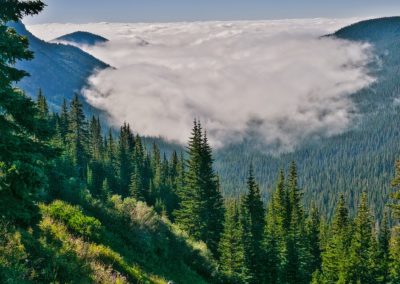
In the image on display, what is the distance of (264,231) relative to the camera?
5716 centimetres

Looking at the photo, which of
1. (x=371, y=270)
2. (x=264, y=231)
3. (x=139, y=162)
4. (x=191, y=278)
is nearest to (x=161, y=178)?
(x=139, y=162)

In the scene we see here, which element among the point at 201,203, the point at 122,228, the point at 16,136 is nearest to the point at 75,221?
the point at 16,136

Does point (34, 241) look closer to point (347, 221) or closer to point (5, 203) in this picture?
point (5, 203)

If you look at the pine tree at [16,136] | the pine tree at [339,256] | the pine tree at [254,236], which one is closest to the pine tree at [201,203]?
the pine tree at [254,236]

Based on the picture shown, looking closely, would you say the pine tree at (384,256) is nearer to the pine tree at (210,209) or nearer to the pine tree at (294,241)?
the pine tree at (294,241)

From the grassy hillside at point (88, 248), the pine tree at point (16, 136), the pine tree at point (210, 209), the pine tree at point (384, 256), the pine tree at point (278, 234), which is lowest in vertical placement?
the pine tree at point (384, 256)

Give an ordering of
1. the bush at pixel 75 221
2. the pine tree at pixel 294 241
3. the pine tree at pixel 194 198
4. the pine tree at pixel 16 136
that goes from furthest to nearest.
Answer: the pine tree at pixel 294 241 < the pine tree at pixel 194 198 < the bush at pixel 75 221 < the pine tree at pixel 16 136

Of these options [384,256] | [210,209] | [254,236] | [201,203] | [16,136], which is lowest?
[384,256]

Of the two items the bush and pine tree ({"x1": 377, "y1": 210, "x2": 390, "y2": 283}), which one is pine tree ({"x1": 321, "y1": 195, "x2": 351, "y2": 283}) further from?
the bush

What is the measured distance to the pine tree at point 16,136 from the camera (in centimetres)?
1053

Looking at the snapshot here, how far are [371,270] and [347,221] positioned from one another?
1531 cm

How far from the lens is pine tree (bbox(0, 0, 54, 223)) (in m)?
10.5

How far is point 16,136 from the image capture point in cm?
1082

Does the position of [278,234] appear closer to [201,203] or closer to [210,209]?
[210,209]
